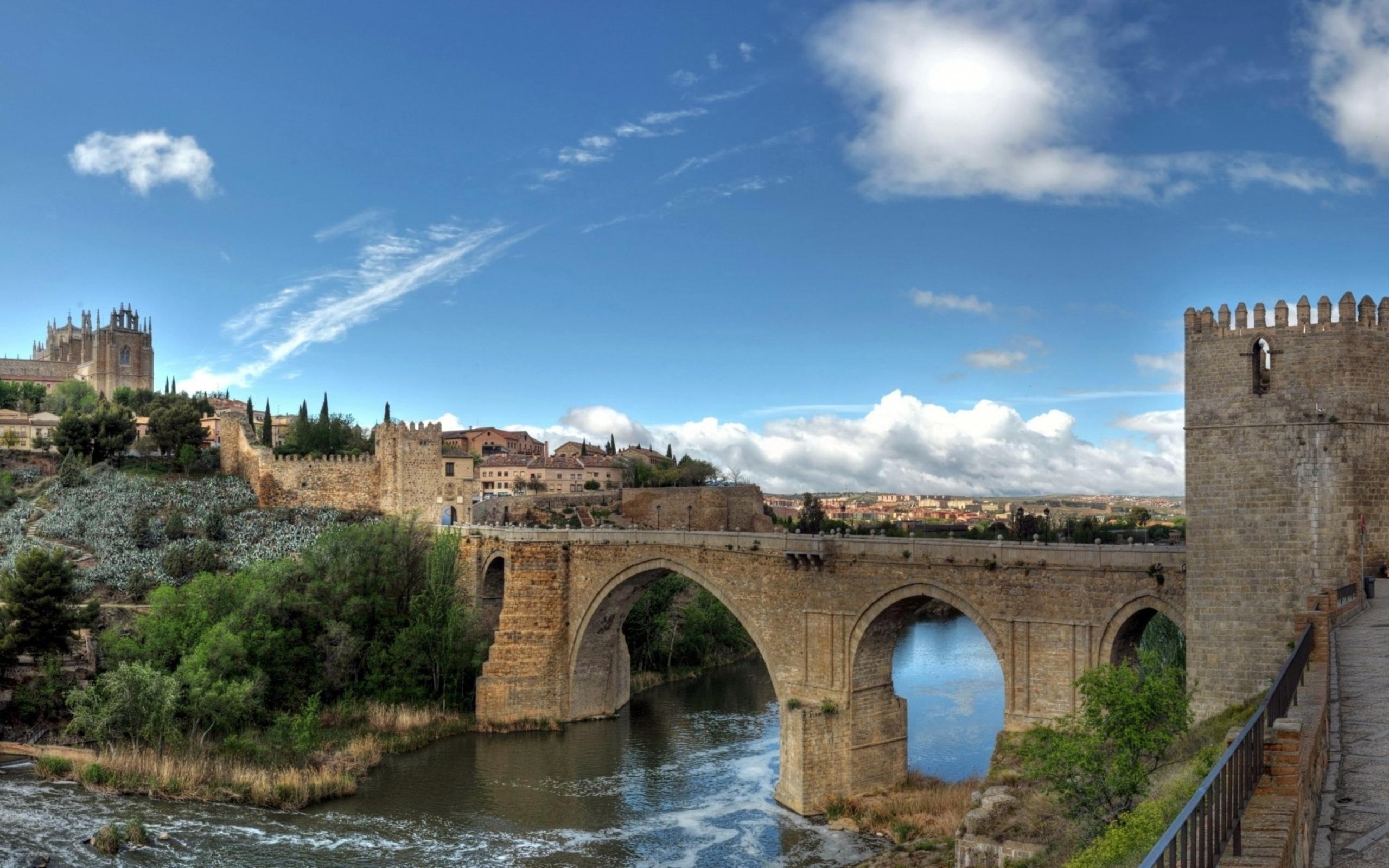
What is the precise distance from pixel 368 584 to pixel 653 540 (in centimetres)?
1064

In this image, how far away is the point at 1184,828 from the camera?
4688 mm

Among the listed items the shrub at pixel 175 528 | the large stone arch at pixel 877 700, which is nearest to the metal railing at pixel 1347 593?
the large stone arch at pixel 877 700

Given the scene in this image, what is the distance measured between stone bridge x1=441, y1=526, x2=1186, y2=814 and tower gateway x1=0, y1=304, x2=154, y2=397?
62.3 meters

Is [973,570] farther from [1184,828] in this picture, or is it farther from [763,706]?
[1184,828]

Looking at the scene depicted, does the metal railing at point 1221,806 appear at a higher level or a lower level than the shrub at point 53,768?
higher

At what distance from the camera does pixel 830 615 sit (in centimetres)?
2334

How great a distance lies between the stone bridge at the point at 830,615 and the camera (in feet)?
63.3

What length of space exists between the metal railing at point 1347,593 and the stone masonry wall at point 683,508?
40.3m

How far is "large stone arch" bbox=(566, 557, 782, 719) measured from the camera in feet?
99.9

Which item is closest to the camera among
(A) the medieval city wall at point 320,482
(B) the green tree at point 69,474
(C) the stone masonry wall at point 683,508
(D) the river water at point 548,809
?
(D) the river water at point 548,809

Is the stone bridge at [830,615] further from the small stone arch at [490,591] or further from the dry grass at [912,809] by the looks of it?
the small stone arch at [490,591]

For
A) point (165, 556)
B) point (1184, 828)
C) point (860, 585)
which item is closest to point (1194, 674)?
point (860, 585)

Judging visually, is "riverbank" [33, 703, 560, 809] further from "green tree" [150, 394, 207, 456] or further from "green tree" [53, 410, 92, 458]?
"green tree" [150, 394, 207, 456]

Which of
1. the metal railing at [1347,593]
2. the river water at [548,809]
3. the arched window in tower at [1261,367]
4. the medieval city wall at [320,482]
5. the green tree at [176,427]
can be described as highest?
the green tree at [176,427]
